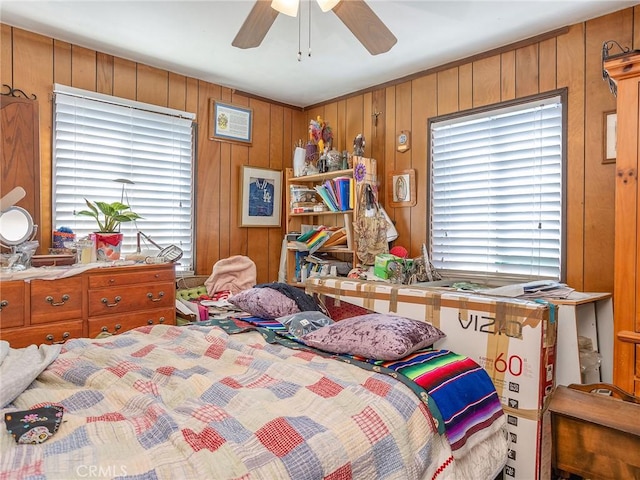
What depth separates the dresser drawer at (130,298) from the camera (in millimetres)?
2506

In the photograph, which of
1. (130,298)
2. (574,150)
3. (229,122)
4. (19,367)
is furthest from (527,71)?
(19,367)

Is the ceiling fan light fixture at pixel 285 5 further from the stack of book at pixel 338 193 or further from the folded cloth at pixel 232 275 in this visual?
the folded cloth at pixel 232 275

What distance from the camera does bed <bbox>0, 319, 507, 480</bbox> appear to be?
928 millimetres

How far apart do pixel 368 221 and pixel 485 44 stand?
1.45m

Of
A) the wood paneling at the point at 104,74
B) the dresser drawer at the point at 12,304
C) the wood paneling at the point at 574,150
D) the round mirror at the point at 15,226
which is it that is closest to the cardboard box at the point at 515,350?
the wood paneling at the point at 574,150

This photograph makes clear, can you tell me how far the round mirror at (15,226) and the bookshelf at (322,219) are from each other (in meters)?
1.98

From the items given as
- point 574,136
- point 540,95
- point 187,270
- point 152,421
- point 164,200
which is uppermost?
point 540,95

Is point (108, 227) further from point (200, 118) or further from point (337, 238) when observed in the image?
point (337, 238)

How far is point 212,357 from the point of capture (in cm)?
164

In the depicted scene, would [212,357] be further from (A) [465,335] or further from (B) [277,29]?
(B) [277,29]

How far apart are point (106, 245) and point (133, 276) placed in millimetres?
306

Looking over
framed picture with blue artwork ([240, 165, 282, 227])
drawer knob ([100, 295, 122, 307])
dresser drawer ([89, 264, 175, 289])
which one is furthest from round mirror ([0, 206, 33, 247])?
framed picture with blue artwork ([240, 165, 282, 227])

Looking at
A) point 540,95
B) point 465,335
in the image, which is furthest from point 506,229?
point 465,335

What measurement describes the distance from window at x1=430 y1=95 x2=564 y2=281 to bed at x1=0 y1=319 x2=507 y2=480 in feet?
4.54
